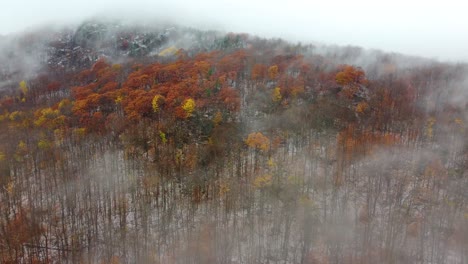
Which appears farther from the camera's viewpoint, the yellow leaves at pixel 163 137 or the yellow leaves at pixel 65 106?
the yellow leaves at pixel 65 106

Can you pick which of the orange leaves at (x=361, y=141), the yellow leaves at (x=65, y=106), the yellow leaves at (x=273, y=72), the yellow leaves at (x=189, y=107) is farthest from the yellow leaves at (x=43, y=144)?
the yellow leaves at (x=273, y=72)

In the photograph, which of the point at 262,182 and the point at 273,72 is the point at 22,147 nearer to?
the point at 262,182

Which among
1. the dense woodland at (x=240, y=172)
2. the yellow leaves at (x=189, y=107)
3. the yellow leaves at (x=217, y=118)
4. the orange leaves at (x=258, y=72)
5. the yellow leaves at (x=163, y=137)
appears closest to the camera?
the dense woodland at (x=240, y=172)

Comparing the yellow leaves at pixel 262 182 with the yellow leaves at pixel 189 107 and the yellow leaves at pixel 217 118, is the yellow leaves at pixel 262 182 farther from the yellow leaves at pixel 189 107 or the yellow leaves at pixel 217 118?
the yellow leaves at pixel 189 107

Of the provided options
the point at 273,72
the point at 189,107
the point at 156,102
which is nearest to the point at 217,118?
the point at 189,107

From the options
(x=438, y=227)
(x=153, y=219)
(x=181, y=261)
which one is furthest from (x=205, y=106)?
(x=438, y=227)

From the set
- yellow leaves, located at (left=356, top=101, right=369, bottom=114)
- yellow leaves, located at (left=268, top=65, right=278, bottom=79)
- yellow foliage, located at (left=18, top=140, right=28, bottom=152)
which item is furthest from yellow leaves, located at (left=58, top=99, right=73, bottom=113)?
yellow leaves, located at (left=356, top=101, right=369, bottom=114)

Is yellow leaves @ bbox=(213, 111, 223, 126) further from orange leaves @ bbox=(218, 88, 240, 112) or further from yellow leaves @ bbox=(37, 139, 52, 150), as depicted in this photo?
yellow leaves @ bbox=(37, 139, 52, 150)
